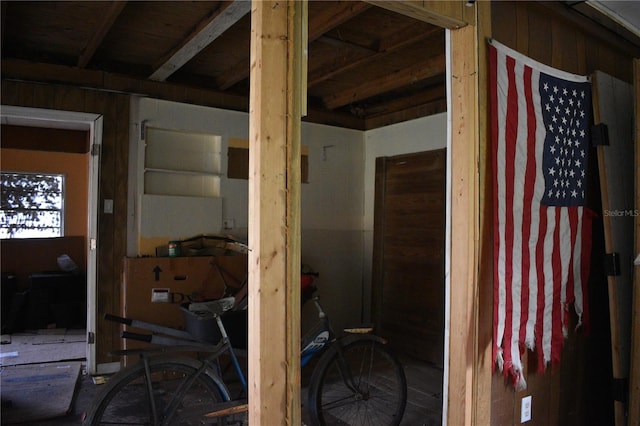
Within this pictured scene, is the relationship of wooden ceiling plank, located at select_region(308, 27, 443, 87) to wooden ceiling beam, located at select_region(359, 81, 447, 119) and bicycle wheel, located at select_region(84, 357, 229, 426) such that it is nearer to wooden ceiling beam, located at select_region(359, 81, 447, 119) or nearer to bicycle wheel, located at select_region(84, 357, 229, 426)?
wooden ceiling beam, located at select_region(359, 81, 447, 119)

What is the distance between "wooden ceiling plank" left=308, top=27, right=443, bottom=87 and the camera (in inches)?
130

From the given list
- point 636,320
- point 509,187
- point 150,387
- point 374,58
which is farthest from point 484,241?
point 374,58

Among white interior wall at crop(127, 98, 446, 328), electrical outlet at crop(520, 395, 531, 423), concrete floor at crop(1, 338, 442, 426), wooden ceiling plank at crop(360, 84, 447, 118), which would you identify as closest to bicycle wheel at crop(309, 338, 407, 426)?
concrete floor at crop(1, 338, 442, 426)

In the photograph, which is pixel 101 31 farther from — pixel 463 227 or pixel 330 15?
pixel 463 227

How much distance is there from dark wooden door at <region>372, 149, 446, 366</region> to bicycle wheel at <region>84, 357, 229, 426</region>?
2509mm

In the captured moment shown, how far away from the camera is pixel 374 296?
516cm

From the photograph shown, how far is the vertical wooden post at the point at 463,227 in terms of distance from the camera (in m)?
2.19

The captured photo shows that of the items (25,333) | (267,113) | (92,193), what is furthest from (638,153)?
(25,333)

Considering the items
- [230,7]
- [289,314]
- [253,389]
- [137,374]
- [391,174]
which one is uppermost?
[230,7]

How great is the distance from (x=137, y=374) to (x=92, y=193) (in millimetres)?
2011

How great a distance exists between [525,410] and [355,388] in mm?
1023

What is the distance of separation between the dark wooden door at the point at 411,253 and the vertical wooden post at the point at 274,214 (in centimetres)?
301

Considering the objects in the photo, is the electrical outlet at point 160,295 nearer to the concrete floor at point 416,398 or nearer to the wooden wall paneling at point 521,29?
A: the concrete floor at point 416,398

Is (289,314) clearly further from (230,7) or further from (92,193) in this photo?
(92,193)
